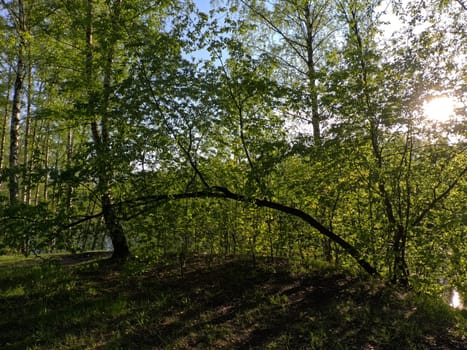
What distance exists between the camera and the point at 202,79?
5242 millimetres

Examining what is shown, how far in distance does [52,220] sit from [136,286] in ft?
8.06

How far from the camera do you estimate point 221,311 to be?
5.04 meters

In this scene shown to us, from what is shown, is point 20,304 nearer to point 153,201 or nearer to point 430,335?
point 153,201

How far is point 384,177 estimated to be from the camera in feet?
16.7

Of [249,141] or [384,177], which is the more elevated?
[249,141]

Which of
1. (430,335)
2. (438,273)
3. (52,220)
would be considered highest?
(52,220)

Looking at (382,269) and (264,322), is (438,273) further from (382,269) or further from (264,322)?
(264,322)

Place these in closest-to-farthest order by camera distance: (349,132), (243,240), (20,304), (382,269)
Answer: (349,132) → (20,304) → (382,269) → (243,240)

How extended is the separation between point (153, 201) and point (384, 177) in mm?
3837

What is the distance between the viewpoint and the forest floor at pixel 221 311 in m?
4.10

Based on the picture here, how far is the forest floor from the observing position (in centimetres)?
410

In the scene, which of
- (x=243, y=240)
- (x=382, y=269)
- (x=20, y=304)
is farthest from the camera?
(x=243, y=240)

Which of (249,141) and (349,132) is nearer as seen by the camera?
(349,132)

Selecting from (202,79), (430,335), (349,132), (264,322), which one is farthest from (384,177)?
(202,79)
